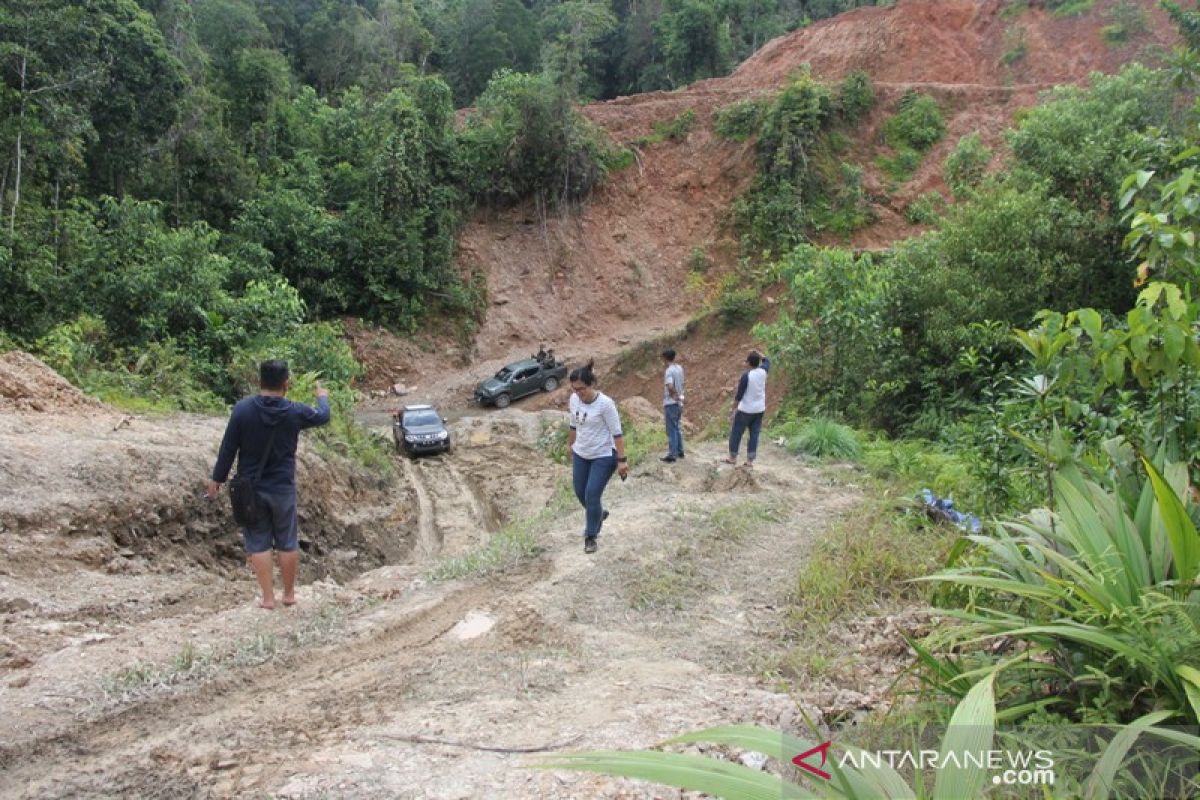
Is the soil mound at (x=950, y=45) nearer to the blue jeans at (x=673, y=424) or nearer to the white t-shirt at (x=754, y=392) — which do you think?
the blue jeans at (x=673, y=424)

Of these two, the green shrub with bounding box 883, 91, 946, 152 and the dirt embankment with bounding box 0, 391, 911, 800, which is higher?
the green shrub with bounding box 883, 91, 946, 152

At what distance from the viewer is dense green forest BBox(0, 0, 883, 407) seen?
16766 mm

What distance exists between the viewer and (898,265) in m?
14.1

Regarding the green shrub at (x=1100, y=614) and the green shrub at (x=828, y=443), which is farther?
the green shrub at (x=828, y=443)

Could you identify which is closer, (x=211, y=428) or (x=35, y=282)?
(x=211, y=428)

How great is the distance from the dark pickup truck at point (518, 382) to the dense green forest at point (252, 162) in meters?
4.74

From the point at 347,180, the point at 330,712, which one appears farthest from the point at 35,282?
the point at 330,712

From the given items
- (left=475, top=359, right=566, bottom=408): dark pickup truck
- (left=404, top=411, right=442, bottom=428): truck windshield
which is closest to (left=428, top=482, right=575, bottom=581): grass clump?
(left=404, top=411, right=442, bottom=428): truck windshield

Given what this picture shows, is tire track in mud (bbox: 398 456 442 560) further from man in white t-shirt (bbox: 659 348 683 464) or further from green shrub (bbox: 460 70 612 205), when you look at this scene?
green shrub (bbox: 460 70 612 205)

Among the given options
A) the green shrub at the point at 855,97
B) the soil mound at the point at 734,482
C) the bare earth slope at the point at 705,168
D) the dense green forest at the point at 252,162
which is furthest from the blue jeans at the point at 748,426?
the green shrub at the point at 855,97

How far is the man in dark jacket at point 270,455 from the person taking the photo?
5324 mm

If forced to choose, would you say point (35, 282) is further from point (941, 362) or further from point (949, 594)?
point (949, 594)

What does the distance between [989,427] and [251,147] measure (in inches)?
1152

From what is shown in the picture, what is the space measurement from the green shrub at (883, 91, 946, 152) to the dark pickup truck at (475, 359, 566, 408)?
17.7 metres
